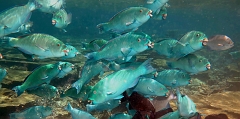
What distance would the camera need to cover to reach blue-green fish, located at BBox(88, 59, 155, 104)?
236cm

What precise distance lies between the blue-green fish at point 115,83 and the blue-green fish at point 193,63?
168cm

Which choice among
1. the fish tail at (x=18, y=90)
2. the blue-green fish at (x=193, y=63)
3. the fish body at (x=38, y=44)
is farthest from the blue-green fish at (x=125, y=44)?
the fish tail at (x=18, y=90)

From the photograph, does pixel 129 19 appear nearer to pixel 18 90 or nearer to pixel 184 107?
pixel 184 107

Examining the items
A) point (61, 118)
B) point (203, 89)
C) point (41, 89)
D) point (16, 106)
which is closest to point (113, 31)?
Answer: point (41, 89)

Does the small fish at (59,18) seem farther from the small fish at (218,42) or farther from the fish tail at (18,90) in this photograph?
the small fish at (218,42)

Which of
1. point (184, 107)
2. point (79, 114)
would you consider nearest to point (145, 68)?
point (184, 107)

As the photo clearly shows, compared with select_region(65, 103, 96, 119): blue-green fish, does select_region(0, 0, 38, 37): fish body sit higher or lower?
higher

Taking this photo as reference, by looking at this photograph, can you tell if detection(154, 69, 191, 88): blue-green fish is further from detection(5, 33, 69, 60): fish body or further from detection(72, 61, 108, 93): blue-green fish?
detection(5, 33, 69, 60): fish body

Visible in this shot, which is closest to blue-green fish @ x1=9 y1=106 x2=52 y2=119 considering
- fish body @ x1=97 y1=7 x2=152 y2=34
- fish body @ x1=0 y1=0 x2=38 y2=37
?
fish body @ x1=0 y1=0 x2=38 y2=37

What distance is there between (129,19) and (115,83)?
1603 mm

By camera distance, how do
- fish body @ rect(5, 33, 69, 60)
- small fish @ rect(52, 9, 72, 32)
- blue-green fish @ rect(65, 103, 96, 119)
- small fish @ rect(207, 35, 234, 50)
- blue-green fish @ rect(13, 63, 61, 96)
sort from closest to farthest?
blue-green fish @ rect(65, 103, 96, 119) < fish body @ rect(5, 33, 69, 60) < blue-green fish @ rect(13, 63, 61, 96) < small fish @ rect(207, 35, 234, 50) < small fish @ rect(52, 9, 72, 32)

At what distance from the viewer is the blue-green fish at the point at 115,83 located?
7.74ft

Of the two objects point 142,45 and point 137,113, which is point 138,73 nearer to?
point 142,45

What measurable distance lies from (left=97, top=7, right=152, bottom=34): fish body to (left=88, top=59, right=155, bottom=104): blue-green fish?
4.52 ft
